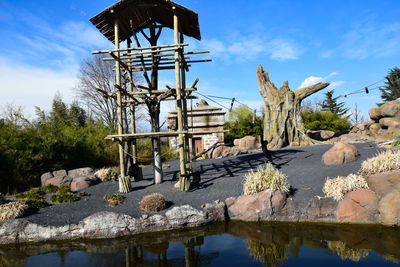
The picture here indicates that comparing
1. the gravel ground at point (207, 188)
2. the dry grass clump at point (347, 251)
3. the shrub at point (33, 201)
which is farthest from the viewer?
the shrub at point (33, 201)

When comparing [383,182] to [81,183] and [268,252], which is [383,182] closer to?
[268,252]

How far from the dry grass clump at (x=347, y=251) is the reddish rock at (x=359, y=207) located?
143 centimetres

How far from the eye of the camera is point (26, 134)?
42.2 feet

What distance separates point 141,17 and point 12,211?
786 cm

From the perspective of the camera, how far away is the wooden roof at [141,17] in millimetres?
9523

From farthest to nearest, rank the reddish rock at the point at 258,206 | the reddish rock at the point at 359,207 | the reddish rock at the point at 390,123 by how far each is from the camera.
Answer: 1. the reddish rock at the point at 390,123
2. the reddish rock at the point at 258,206
3. the reddish rock at the point at 359,207

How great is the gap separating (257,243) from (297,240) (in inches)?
35.7

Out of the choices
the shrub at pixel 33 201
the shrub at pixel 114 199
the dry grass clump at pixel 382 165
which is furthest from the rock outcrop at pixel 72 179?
the dry grass clump at pixel 382 165

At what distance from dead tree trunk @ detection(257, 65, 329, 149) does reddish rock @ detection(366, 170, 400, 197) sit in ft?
31.3

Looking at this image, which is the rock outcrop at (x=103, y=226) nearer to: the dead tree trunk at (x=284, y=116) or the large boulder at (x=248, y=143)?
the dead tree trunk at (x=284, y=116)

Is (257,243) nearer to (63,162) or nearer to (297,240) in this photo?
(297,240)

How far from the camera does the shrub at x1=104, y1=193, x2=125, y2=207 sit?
834 centimetres

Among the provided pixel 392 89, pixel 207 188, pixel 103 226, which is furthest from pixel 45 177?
pixel 392 89

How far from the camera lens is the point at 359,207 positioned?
271 inches
